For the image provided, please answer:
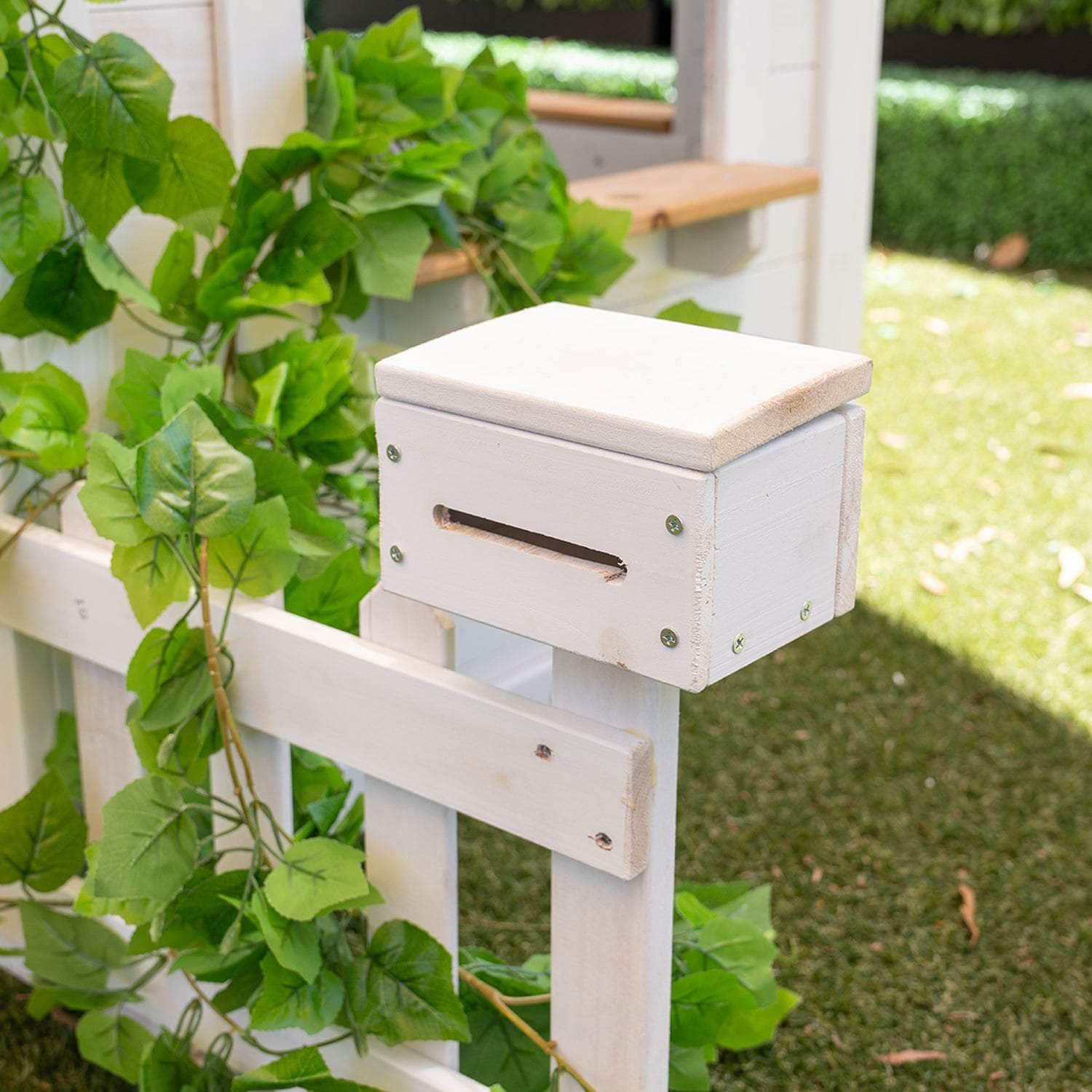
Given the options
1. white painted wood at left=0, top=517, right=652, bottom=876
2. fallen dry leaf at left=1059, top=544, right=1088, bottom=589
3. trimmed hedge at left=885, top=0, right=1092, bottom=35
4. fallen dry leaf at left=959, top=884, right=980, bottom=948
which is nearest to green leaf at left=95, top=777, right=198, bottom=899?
white painted wood at left=0, top=517, right=652, bottom=876

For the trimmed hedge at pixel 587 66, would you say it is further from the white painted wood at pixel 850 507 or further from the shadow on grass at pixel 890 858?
the white painted wood at pixel 850 507

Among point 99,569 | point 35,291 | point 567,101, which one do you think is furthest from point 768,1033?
point 567,101

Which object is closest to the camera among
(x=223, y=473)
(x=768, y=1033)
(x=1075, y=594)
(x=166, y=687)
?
(x=223, y=473)

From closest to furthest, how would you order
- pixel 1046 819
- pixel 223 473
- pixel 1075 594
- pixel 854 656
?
pixel 223 473 → pixel 1046 819 → pixel 854 656 → pixel 1075 594

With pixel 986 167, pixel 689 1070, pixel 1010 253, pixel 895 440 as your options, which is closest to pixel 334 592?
pixel 689 1070

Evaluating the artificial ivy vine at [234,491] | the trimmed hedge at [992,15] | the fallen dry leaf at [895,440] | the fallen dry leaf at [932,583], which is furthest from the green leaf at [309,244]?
the trimmed hedge at [992,15]

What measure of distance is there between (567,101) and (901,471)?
1.05m

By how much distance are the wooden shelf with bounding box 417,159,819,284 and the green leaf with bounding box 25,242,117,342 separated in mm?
824

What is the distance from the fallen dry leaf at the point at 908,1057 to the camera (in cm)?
161

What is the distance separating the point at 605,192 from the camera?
218 centimetres

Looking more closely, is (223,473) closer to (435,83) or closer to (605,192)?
(435,83)

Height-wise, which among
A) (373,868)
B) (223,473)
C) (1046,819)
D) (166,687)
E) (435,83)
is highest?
(435,83)

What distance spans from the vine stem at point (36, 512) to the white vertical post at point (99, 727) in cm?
1

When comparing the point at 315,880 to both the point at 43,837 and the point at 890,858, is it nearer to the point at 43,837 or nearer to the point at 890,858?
the point at 43,837
